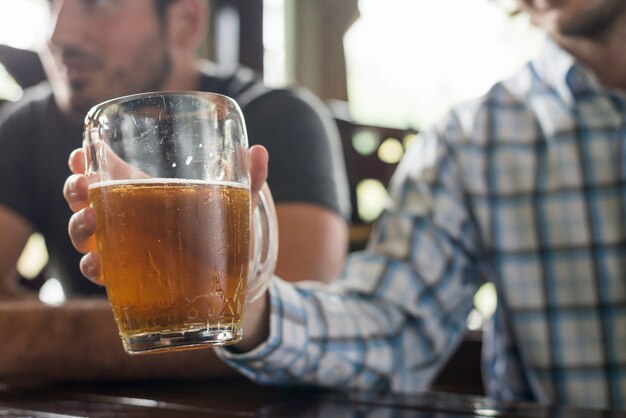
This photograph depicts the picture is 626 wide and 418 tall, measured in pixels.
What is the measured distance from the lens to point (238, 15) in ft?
12.5

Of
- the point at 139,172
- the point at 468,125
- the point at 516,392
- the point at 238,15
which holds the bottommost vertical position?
the point at 516,392

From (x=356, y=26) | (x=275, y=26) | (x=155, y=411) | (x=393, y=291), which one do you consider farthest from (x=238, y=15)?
(x=155, y=411)

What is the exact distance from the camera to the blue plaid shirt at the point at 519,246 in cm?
138

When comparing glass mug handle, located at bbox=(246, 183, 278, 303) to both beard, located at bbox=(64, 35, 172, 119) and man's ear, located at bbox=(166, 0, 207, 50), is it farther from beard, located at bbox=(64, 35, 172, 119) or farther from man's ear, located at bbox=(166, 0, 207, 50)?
man's ear, located at bbox=(166, 0, 207, 50)

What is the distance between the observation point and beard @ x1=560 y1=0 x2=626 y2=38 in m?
1.37

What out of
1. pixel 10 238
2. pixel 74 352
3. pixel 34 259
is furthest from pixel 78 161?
pixel 34 259

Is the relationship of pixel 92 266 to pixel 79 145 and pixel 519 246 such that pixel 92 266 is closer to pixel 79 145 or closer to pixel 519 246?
pixel 519 246

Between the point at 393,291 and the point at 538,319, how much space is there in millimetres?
305

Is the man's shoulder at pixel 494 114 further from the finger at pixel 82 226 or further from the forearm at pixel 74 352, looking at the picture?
the finger at pixel 82 226

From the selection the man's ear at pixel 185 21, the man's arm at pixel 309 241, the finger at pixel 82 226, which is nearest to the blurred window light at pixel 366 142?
the man's ear at pixel 185 21

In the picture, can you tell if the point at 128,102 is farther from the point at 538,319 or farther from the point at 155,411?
the point at 538,319

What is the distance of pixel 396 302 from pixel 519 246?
29 centimetres

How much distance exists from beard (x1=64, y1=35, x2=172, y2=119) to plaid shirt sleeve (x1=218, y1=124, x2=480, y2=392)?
919mm

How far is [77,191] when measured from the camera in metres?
0.70
